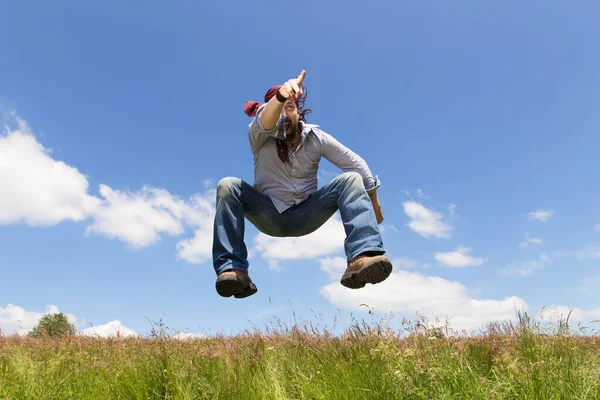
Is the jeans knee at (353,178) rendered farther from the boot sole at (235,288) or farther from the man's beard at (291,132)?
the boot sole at (235,288)

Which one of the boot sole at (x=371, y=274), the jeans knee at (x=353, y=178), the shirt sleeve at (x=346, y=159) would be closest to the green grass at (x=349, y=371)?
the boot sole at (x=371, y=274)

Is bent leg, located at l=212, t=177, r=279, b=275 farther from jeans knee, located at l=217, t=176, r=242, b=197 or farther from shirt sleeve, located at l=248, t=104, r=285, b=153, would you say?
shirt sleeve, located at l=248, t=104, r=285, b=153

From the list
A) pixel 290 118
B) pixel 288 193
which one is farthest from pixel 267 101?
pixel 288 193

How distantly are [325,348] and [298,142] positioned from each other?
7.19 feet

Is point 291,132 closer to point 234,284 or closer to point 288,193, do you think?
point 288,193

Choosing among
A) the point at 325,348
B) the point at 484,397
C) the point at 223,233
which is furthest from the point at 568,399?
the point at 223,233

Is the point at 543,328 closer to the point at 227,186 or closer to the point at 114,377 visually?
the point at 227,186

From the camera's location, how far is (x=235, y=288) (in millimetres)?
4199

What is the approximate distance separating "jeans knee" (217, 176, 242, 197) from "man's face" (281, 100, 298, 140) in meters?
0.73

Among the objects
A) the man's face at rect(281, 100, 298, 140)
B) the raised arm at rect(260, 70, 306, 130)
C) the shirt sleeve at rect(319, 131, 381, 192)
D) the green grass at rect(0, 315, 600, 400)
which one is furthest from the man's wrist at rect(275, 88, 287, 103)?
the green grass at rect(0, 315, 600, 400)

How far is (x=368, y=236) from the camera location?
4.10 metres

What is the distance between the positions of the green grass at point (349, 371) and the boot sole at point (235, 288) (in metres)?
0.51

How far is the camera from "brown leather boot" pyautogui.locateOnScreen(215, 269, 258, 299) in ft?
13.4

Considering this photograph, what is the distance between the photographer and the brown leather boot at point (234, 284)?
4090mm
